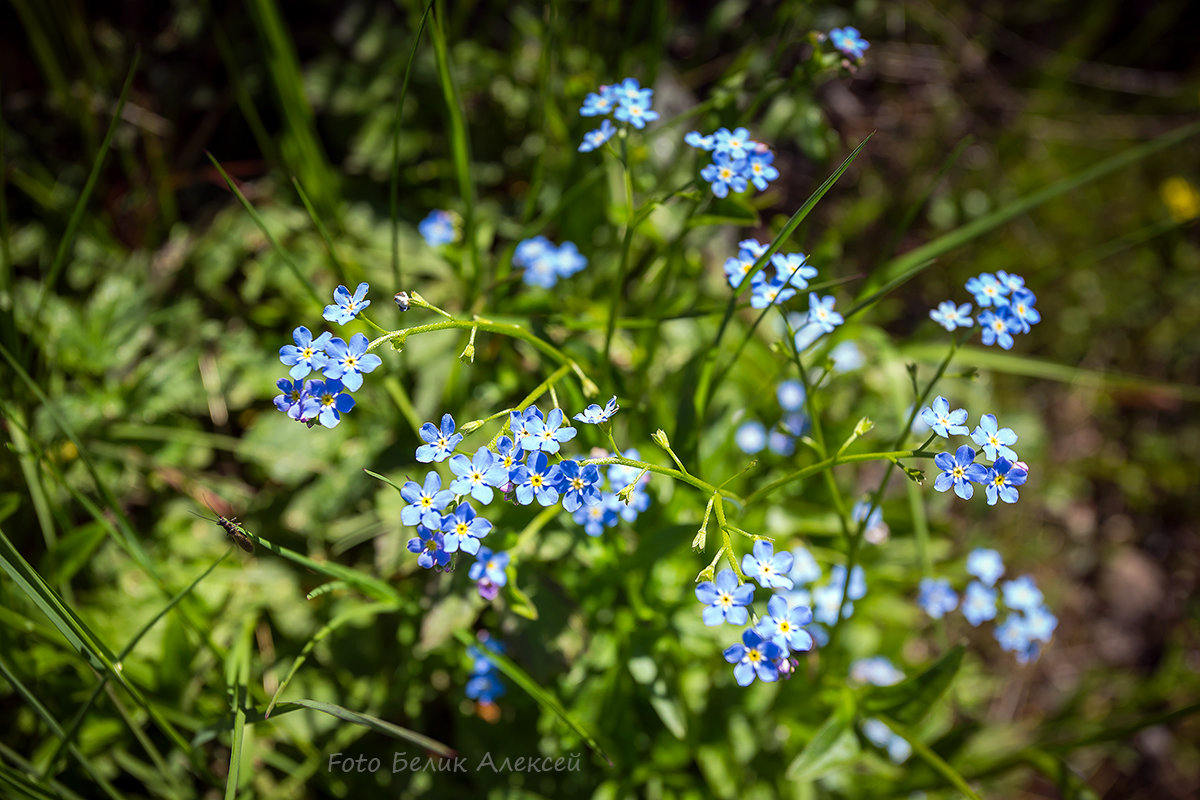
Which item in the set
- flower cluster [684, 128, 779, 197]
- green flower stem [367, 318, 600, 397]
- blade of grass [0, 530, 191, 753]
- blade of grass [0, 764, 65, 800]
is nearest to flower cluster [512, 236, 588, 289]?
green flower stem [367, 318, 600, 397]

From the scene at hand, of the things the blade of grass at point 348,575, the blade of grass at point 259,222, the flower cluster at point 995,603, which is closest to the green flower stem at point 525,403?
the blade of grass at point 348,575

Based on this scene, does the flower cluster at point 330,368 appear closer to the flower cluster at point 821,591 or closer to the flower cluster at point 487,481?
the flower cluster at point 487,481

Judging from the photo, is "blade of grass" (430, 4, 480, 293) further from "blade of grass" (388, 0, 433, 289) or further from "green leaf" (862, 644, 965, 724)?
"green leaf" (862, 644, 965, 724)

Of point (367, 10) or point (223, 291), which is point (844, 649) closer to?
point (223, 291)

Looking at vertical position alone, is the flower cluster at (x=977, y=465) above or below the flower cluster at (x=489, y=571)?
above

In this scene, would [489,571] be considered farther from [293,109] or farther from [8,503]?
[293,109]

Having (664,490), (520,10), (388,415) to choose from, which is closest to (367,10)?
(520,10)
